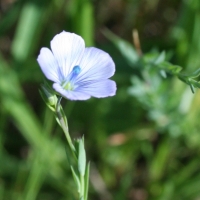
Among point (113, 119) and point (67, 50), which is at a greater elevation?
point (67, 50)

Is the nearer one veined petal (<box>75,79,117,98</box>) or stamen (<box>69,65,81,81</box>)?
veined petal (<box>75,79,117,98</box>)

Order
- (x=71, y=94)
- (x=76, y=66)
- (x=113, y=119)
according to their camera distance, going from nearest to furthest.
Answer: (x=71, y=94) → (x=76, y=66) → (x=113, y=119)

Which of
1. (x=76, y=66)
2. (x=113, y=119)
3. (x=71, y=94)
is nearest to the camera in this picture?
(x=71, y=94)

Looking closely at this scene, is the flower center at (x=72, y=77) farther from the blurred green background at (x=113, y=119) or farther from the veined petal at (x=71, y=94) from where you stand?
the blurred green background at (x=113, y=119)

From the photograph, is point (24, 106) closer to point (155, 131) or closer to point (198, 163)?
point (155, 131)

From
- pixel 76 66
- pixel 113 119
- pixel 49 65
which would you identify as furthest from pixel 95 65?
pixel 113 119

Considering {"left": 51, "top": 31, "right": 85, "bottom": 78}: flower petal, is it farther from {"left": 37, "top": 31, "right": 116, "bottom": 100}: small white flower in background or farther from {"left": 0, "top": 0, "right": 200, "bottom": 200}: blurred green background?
{"left": 0, "top": 0, "right": 200, "bottom": 200}: blurred green background

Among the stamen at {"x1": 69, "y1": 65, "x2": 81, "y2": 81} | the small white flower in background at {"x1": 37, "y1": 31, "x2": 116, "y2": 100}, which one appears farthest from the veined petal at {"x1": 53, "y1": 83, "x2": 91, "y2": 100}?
the stamen at {"x1": 69, "y1": 65, "x2": 81, "y2": 81}

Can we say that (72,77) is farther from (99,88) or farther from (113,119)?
(113,119)
